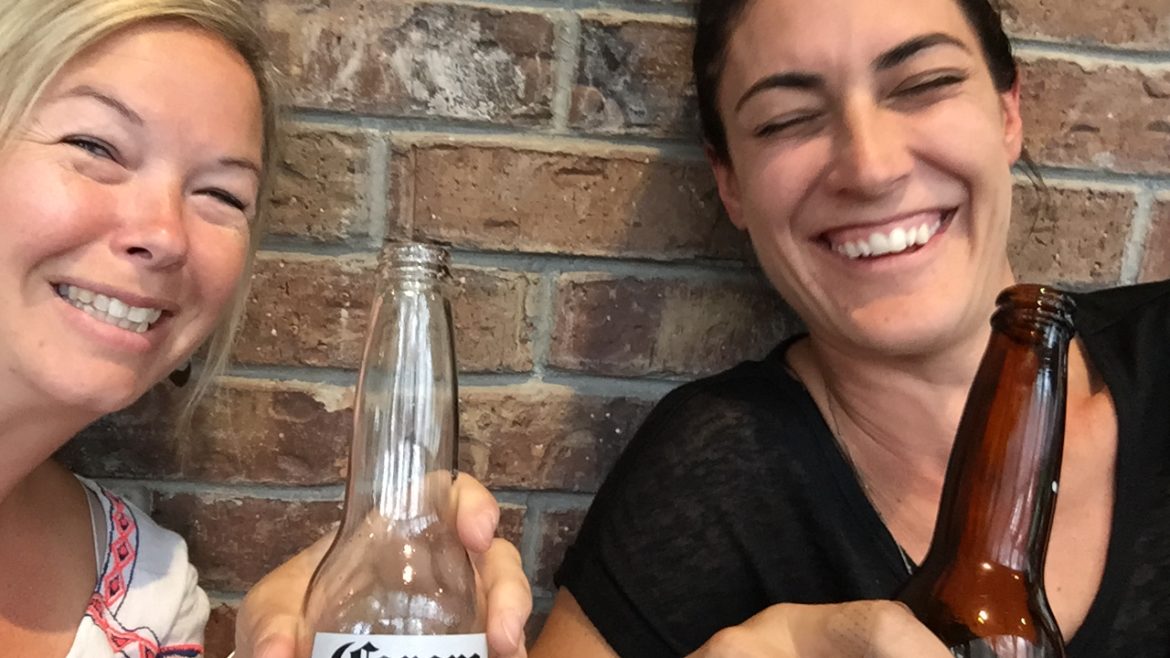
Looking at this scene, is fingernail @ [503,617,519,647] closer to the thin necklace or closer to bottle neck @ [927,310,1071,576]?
bottle neck @ [927,310,1071,576]

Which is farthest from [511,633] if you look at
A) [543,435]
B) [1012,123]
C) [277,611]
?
[1012,123]

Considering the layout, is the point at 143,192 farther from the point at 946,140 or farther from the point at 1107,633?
the point at 1107,633

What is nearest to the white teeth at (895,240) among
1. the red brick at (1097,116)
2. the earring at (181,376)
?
the red brick at (1097,116)

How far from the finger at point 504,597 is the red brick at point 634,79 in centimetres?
41

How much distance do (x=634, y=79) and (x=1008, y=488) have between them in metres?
0.51

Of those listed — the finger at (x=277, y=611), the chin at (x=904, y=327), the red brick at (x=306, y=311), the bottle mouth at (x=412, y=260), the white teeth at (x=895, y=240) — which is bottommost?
the finger at (x=277, y=611)

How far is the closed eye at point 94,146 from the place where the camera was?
63 centimetres

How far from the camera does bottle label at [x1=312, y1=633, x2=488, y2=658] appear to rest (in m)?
0.46

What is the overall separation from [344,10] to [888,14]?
0.44 meters

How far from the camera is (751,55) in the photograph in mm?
781

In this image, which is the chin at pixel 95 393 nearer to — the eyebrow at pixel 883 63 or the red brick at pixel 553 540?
the red brick at pixel 553 540

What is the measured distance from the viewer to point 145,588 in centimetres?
78

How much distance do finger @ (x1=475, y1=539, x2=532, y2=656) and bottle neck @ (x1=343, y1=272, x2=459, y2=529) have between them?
60mm

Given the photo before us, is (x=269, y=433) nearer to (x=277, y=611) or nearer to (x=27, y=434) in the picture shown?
(x=27, y=434)
